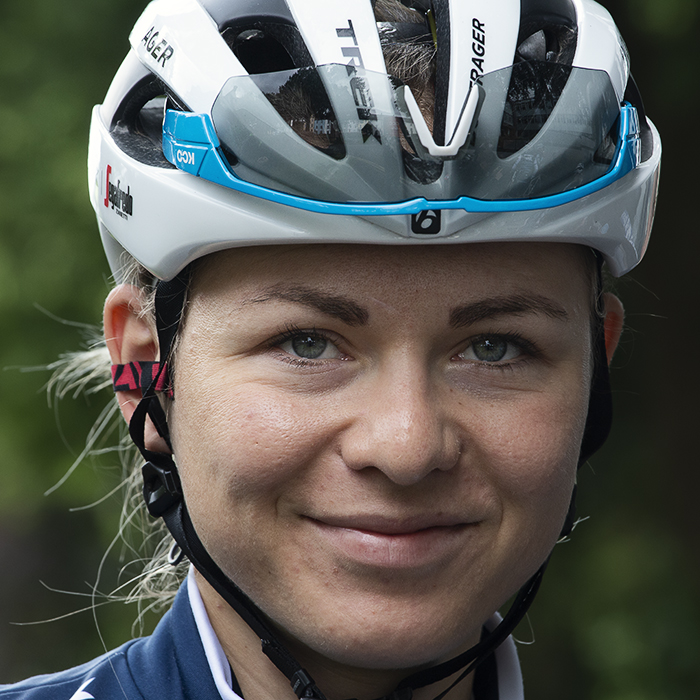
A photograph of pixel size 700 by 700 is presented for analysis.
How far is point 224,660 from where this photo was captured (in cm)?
235

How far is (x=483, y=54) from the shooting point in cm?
220

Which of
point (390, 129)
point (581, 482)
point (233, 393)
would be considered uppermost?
point (390, 129)

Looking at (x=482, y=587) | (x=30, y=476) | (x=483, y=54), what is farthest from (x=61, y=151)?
(x=482, y=587)

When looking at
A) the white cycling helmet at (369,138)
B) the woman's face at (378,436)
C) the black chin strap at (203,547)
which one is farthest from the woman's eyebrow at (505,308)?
the black chin strap at (203,547)

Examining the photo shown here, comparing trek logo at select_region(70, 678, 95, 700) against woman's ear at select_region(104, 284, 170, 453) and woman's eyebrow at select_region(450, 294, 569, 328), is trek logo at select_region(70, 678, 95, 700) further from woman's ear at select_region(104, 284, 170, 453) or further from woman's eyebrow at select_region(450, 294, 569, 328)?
woman's eyebrow at select_region(450, 294, 569, 328)

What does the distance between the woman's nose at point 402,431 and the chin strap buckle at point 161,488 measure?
640 mm

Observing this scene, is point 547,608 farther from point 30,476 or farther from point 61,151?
point 61,151

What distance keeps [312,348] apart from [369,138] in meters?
0.47

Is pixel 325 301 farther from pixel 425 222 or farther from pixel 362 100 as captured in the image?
pixel 362 100

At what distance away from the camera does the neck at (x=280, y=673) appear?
2.28 m

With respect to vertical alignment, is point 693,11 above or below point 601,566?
above

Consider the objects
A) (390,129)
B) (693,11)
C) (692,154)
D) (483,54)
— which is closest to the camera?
(390,129)

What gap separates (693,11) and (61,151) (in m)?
3.37

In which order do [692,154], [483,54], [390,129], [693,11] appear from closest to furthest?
[390,129] → [483,54] → [693,11] → [692,154]
